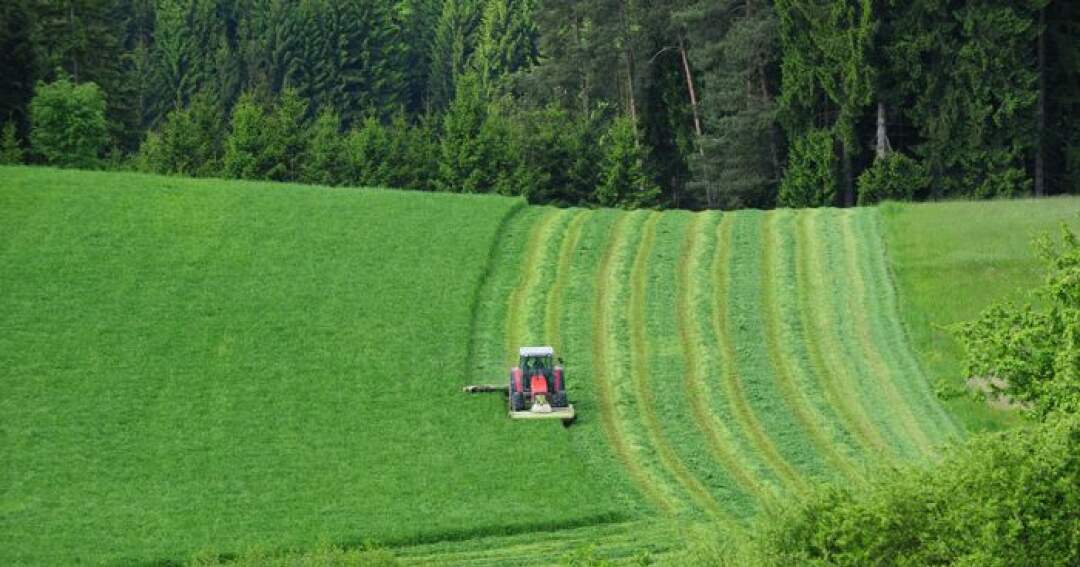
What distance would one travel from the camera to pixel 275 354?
47.4m

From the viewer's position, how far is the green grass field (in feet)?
122

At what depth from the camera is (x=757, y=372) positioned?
47375mm

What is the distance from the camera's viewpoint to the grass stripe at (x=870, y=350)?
43.0 meters

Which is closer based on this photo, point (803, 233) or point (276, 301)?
point (276, 301)

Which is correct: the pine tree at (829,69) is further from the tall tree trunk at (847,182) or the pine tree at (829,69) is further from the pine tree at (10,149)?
the pine tree at (10,149)

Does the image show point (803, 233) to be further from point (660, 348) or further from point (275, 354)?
point (275, 354)

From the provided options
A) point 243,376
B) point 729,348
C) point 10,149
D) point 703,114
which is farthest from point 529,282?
point 703,114

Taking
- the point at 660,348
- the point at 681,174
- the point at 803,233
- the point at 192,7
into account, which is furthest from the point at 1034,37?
the point at 192,7

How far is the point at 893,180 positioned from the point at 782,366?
2937 centimetres

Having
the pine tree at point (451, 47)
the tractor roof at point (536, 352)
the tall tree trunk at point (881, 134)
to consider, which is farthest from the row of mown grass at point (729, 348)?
the pine tree at point (451, 47)

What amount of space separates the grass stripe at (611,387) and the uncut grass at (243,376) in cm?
129

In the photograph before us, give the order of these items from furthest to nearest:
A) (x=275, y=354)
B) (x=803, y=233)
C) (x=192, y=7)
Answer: (x=192, y=7)
(x=803, y=233)
(x=275, y=354)

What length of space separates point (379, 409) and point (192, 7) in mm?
109608

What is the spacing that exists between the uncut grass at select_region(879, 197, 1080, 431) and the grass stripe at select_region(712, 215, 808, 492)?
17.9ft
